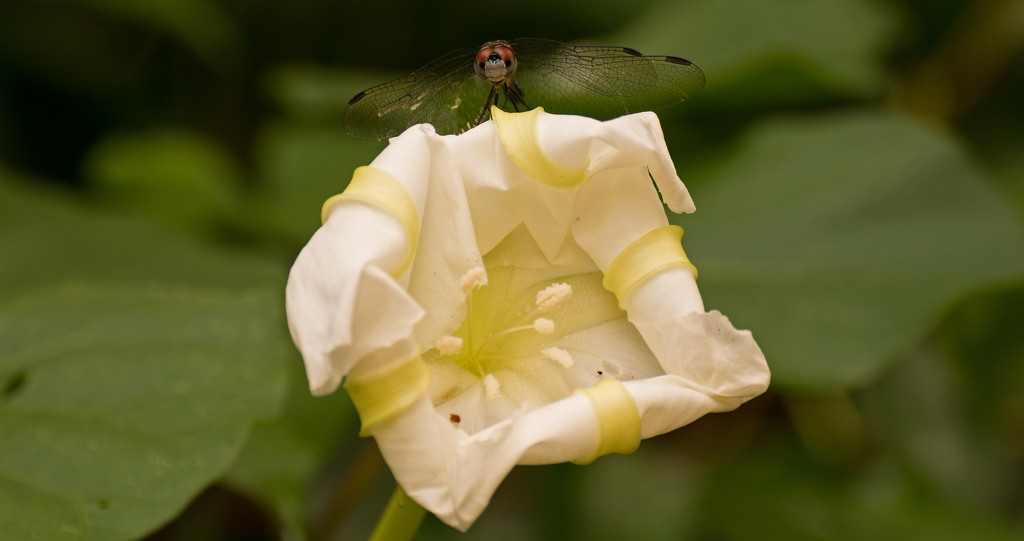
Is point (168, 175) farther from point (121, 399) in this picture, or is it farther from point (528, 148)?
point (528, 148)

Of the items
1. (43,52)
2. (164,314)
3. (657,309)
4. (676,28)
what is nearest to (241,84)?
(43,52)

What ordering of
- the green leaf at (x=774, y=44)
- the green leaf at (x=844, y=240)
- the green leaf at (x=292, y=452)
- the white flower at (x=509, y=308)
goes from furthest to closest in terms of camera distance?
the green leaf at (x=774, y=44), the green leaf at (x=844, y=240), the green leaf at (x=292, y=452), the white flower at (x=509, y=308)

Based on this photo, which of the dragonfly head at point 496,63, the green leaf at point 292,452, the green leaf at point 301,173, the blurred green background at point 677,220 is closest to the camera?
the dragonfly head at point 496,63

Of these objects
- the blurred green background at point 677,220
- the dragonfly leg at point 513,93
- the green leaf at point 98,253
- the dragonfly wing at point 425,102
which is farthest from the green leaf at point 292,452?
the dragonfly leg at point 513,93

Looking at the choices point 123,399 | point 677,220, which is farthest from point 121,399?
point 677,220

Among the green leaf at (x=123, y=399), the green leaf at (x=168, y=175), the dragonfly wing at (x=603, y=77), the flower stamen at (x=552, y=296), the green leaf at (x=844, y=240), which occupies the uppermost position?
the dragonfly wing at (x=603, y=77)

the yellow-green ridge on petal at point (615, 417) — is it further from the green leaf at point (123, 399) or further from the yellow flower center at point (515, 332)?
the green leaf at point (123, 399)
